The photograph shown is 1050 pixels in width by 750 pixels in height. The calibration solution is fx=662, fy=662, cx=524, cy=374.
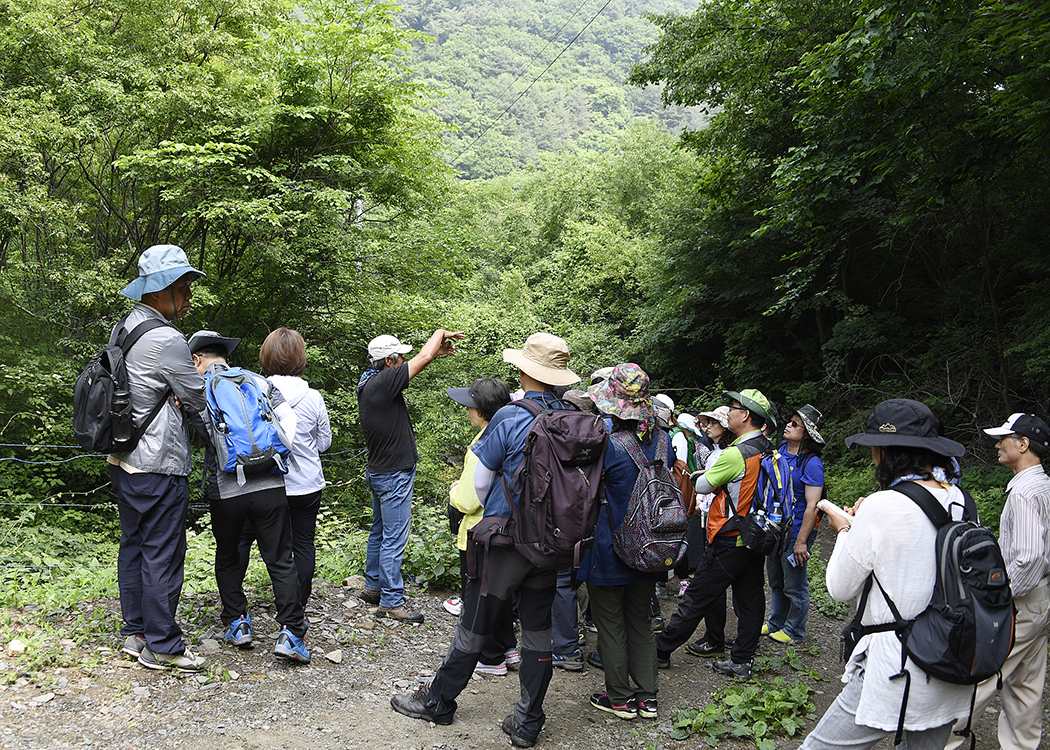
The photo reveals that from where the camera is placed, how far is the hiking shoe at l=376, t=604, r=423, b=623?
5.02 metres

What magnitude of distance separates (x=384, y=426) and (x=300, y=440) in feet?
2.19

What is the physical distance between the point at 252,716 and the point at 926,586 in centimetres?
315

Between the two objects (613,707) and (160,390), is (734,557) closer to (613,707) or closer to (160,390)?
(613,707)

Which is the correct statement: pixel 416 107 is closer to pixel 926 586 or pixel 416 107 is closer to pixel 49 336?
pixel 49 336

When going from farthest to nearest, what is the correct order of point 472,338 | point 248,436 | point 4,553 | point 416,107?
point 472,338 < point 416,107 < point 4,553 < point 248,436

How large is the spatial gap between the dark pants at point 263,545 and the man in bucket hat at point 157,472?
27 centimetres

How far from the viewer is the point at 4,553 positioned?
6383 millimetres

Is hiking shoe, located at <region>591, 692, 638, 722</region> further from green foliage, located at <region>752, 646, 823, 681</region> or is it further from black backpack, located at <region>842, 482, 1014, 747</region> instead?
black backpack, located at <region>842, 482, 1014, 747</region>

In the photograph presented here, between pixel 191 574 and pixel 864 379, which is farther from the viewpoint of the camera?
pixel 864 379

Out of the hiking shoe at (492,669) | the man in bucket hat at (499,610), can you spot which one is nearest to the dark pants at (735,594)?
the hiking shoe at (492,669)

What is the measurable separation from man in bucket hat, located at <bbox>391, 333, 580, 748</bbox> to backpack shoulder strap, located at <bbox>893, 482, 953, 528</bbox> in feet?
5.55

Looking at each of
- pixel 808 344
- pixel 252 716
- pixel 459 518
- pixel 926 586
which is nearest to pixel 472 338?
pixel 808 344

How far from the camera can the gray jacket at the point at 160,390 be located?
3.54 meters

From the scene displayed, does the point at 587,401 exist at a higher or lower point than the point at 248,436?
higher
